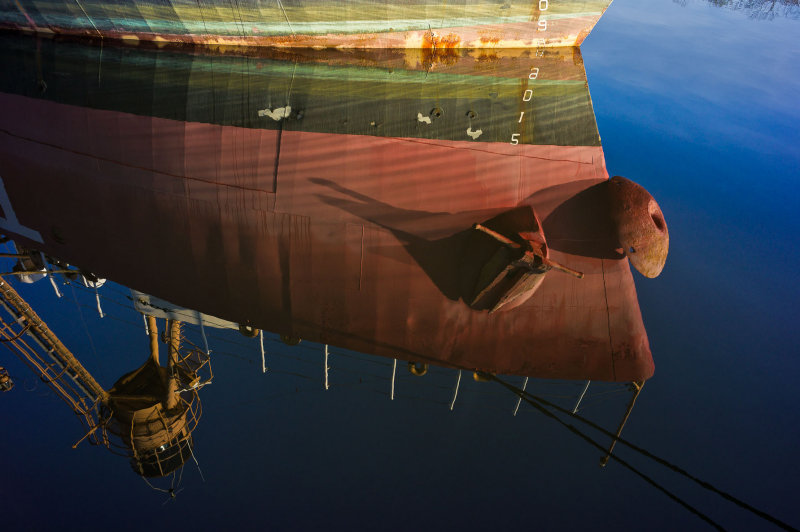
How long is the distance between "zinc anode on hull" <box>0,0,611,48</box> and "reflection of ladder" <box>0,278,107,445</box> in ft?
15.6

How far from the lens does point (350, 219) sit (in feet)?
19.9

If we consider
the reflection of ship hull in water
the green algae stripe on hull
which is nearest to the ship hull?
the reflection of ship hull in water

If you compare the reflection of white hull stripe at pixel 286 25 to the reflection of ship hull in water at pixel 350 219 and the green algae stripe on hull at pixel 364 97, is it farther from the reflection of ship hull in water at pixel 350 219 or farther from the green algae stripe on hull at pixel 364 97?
the reflection of ship hull in water at pixel 350 219

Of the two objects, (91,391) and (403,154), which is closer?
(403,154)

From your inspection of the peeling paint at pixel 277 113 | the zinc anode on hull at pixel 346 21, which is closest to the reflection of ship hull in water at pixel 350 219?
the peeling paint at pixel 277 113

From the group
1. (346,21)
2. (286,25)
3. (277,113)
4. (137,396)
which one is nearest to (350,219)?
(277,113)

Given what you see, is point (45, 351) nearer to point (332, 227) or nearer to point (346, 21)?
point (332, 227)

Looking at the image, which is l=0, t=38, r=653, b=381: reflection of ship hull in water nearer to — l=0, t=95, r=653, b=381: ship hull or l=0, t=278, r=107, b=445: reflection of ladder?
l=0, t=95, r=653, b=381: ship hull

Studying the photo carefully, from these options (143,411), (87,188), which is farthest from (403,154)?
(143,411)

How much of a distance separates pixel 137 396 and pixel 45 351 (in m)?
1.79

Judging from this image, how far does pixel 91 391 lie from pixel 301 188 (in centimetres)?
618

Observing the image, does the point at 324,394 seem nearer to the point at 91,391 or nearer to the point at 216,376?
the point at 216,376

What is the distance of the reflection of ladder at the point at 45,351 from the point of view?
743cm

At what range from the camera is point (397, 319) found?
6340 mm
